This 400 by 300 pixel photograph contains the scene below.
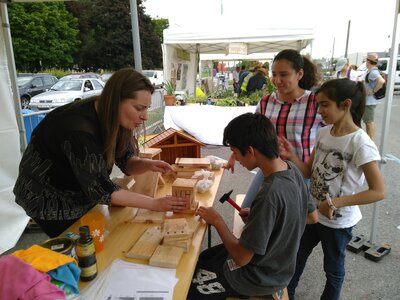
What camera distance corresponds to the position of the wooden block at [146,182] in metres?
2.09

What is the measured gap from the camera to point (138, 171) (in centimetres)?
202

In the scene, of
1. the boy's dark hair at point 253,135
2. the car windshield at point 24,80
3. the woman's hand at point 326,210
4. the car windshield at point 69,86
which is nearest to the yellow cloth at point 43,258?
the boy's dark hair at point 253,135

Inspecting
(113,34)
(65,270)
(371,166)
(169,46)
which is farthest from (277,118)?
(113,34)

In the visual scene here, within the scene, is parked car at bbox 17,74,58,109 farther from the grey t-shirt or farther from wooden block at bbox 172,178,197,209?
the grey t-shirt

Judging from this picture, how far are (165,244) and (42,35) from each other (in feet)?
93.8

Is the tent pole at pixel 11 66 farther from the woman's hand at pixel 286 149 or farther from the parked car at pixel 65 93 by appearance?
the parked car at pixel 65 93

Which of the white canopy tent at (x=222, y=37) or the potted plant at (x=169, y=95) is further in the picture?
the potted plant at (x=169, y=95)

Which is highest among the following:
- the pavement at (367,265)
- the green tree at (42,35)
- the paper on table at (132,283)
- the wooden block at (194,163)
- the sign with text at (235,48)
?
the green tree at (42,35)

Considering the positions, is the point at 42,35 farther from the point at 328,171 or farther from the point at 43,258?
the point at 43,258

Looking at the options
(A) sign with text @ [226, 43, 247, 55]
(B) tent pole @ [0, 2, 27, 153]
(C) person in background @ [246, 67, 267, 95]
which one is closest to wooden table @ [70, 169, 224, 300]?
(B) tent pole @ [0, 2, 27, 153]

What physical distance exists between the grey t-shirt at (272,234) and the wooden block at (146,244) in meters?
0.36

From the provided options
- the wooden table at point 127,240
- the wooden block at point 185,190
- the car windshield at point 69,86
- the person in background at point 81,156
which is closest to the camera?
the wooden table at point 127,240

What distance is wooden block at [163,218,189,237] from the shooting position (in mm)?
1460

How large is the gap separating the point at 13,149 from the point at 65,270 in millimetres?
2481
